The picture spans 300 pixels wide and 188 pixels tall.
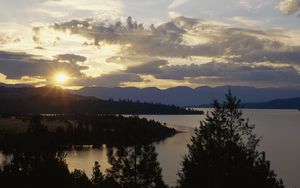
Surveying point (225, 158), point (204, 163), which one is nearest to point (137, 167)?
point (204, 163)

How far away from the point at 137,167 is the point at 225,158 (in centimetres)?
1138

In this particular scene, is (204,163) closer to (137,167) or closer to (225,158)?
(225,158)

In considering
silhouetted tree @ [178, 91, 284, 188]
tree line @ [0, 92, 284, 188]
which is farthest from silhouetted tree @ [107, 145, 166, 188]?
silhouetted tree @ [178, 91, 284, 188]

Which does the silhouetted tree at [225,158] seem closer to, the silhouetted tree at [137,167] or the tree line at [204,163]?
the tree line at [204,163]

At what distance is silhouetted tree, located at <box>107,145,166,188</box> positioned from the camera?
152ft

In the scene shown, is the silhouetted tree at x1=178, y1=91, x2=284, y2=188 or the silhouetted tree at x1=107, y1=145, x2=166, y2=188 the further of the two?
the silhouetted tree at x1=107, y1=145, x2=166, y2=188

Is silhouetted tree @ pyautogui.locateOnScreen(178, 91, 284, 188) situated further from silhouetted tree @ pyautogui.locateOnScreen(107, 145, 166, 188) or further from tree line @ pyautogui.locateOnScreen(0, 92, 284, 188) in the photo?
silhouetted tree @ pyautogui.locateOnScreen(107, 145, 166, 188)

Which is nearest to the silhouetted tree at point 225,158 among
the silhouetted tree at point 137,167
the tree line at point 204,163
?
the tree line at point 204,163

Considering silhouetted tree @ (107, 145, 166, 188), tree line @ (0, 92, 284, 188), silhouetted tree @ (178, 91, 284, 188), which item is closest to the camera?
silhouetted tree @ (178, 91, 284, 188)

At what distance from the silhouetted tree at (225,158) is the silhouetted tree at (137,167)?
548 cm

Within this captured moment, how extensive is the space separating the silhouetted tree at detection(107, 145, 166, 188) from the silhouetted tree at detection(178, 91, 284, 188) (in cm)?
548

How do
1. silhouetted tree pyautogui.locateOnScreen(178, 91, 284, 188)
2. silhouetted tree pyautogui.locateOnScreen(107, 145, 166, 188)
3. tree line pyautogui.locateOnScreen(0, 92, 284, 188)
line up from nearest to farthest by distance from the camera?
silhouetted tree pyautogui.locateOnScreen(178, 91, 284, 188) → tree line pyautogui.locateOnScreen(0, 92, 284, 188) → silhouetted tree pyautogui.locateOnScreen(107, 145, 166, 188)

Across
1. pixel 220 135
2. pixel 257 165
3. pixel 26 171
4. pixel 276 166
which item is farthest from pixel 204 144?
pixel 276 166

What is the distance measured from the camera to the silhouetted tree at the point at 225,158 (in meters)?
36.7
